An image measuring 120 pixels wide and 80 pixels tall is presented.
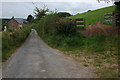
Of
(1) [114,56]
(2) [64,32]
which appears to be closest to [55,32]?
(2) [64,32]

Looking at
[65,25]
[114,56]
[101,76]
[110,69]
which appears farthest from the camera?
[65,25]

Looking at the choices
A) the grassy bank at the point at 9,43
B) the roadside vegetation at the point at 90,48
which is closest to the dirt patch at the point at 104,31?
the roadside vegetation at the point at 90,48

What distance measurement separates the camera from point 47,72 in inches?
261

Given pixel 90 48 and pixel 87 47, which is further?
pixel 87 47

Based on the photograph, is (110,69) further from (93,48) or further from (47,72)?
(93,48)

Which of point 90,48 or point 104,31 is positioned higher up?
point 104,31

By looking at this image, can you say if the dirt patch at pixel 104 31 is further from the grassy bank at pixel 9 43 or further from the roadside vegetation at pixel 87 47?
the grassy bank at pixel 9 43

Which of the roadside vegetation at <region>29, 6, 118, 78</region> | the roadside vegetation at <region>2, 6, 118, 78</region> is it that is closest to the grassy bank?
the roadside vegetation at <region>2, 6, 118, 78</region>

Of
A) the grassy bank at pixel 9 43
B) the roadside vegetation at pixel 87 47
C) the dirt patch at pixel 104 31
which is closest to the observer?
the roadside vegetation at pixel 87 47

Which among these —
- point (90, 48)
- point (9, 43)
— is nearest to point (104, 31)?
point (90, 48)

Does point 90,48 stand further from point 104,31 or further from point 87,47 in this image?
point 104,31

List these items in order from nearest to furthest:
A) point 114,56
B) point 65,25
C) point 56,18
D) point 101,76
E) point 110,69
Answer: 1. point 101,76
2. point 110,69
3. point 114,56
4. point 65,25
5. point 56,18

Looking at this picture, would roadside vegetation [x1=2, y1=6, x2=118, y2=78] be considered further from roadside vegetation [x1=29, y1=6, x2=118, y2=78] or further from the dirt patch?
the dirt patch

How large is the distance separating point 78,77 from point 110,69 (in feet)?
5.37
